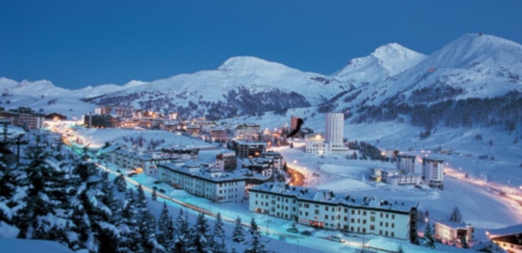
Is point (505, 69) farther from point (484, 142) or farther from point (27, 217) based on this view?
point (27, 217)

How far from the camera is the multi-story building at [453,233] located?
68.3 feet

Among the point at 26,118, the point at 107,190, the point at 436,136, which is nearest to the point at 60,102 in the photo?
the point at 26,118

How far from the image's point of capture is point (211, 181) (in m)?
25.4

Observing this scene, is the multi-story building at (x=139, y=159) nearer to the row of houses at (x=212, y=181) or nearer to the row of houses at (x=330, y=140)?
the row of houses at (x=212, y=181)

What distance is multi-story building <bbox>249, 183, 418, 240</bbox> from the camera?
771 inches

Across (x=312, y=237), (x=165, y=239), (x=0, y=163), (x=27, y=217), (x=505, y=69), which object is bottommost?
(x=312, y=237)

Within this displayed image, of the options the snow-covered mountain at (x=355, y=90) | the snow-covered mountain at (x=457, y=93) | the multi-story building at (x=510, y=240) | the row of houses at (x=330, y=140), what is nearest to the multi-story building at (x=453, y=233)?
the multi-story building at (x=510, y=240)

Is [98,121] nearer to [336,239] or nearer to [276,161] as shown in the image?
[276,161]

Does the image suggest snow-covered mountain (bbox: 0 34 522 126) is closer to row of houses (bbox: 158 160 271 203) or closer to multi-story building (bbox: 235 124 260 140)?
multi-story building (bbox: 235 124 260 140)

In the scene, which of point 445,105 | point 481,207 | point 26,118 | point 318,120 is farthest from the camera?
point 318,120

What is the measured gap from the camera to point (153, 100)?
128 m

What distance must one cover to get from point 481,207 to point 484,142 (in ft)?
109

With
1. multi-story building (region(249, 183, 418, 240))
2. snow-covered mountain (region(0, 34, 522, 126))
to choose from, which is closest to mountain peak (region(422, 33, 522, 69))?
snow-covered mountain (region(0, 34, 522, 126))

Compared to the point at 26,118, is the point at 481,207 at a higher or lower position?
lower
